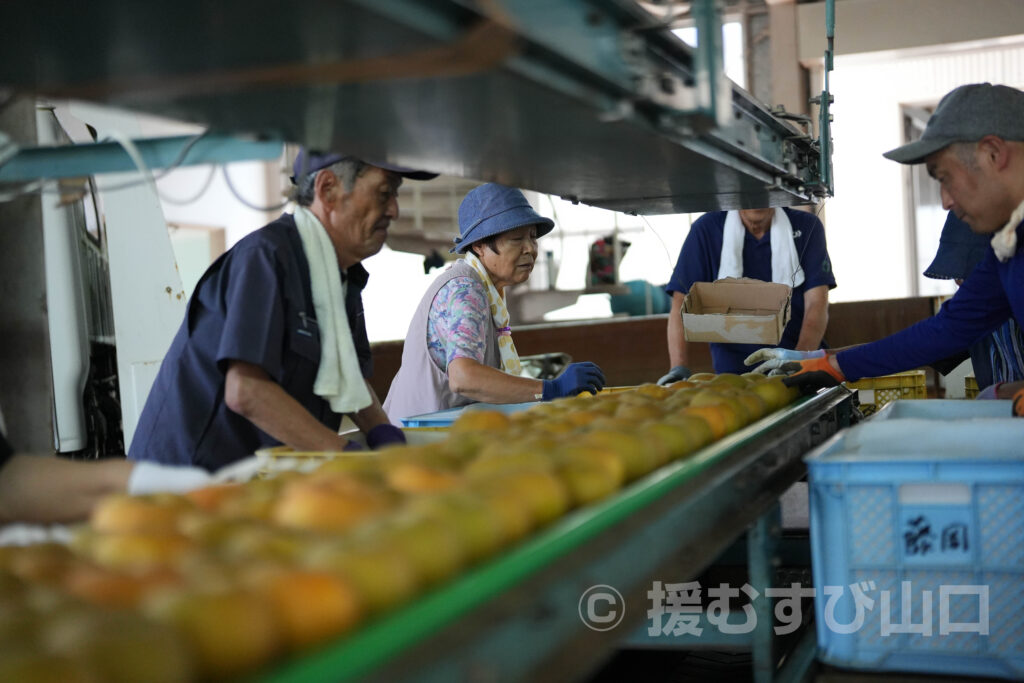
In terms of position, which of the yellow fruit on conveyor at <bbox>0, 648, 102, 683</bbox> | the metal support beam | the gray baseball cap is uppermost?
the gray baseball cap

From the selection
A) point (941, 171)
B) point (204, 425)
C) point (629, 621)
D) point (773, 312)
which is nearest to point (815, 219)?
point (773, 312)

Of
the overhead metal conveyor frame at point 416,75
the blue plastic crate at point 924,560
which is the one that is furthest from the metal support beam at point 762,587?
the overhead metal conveyor frame at point 416,75

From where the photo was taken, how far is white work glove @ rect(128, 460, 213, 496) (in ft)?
5.03

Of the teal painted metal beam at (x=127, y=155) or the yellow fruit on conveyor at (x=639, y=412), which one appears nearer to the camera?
the teal painted metal beam at (x=127, y=155)

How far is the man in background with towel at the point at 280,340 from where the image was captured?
2174 mm

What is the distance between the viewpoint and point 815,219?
13.8ft

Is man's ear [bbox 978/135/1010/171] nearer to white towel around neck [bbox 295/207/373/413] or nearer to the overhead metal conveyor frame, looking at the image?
the overhead metal conveyor frame

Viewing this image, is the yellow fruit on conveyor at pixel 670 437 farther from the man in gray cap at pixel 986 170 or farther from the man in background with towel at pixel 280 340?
the man in gray cap at pixel 986 170

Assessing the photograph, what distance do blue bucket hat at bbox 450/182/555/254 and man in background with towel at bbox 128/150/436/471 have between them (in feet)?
2.72

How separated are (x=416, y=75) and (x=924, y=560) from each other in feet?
4.28

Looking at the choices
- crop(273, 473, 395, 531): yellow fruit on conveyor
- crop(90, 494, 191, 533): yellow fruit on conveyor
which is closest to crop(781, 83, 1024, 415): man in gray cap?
crop(273, 473, 395, 531): yellow fruit on conveyor

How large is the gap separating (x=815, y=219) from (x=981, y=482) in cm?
255

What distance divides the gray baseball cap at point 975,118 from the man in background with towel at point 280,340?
1379 millimetres

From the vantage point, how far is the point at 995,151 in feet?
8.60
